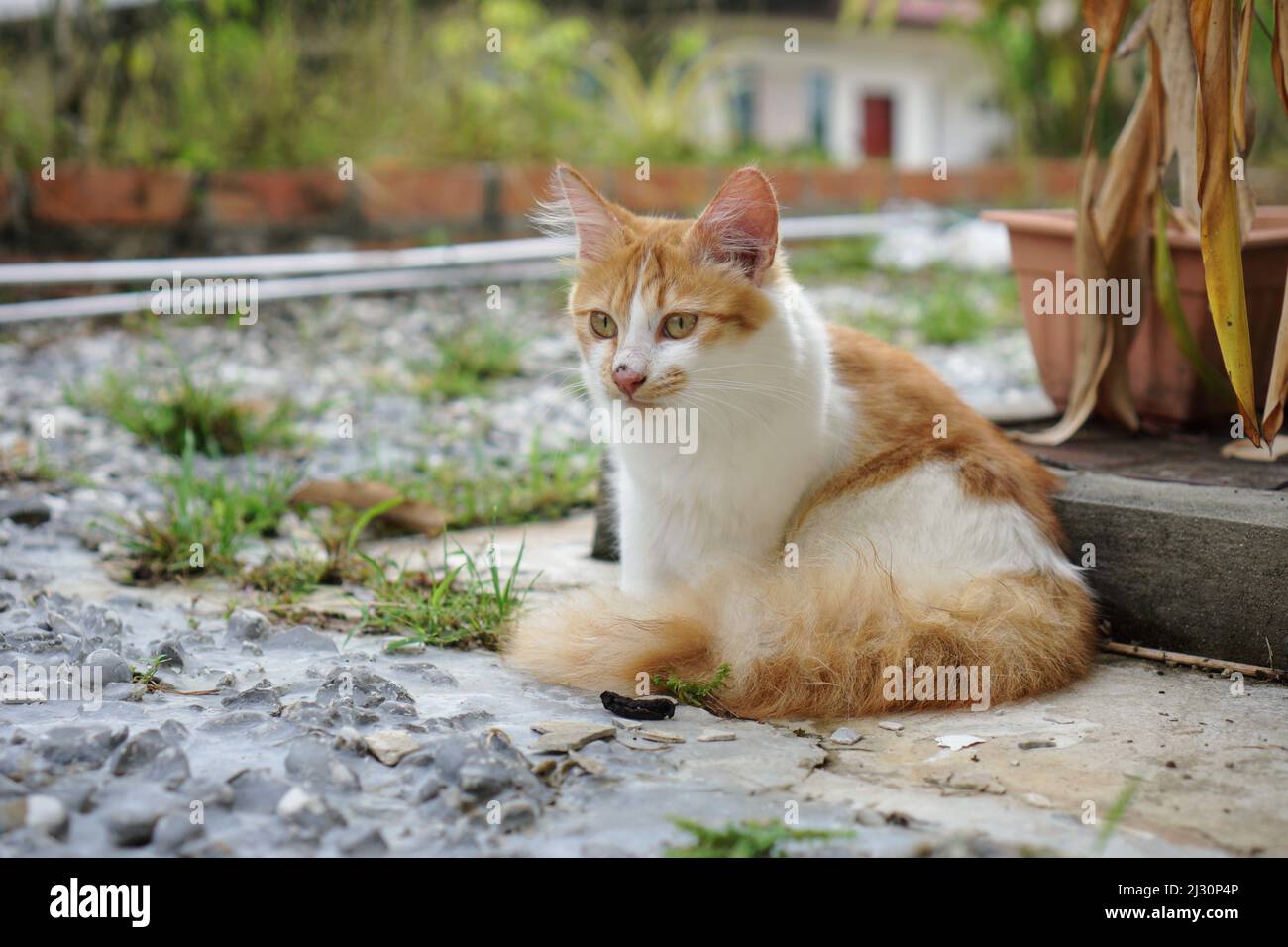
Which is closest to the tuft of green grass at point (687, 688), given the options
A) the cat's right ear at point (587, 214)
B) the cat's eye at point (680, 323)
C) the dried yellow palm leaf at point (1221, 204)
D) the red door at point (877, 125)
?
the cat's eye at point (680, 323)

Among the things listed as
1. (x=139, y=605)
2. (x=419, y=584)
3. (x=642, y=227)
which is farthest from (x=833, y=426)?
(x=139, y=605)

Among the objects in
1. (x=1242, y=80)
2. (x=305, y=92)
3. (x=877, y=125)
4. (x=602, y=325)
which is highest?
(x=877, y=125)

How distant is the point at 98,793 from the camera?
5.49ft

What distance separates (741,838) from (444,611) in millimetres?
1128

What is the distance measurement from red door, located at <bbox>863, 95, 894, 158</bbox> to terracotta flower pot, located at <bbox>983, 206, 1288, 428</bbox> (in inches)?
477

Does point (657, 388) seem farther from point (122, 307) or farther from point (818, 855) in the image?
point (122, 307)

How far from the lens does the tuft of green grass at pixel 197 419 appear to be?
379 centimetres

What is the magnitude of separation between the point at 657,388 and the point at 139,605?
1.22m

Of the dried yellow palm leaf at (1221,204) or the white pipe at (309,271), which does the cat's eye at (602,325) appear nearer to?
the dried yellow palm leaf at (1221,204)

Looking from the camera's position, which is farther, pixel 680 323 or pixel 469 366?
pixel 469 366

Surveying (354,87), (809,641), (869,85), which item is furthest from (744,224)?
(869,85)

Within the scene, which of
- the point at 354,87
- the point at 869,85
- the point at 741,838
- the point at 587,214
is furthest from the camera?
the point at 869,85

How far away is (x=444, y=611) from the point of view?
2.55 metres

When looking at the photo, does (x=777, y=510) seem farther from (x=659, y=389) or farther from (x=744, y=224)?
(x=744, y=224)
